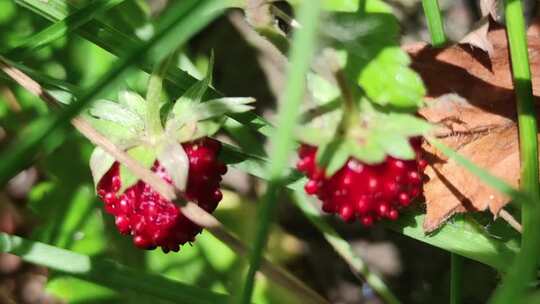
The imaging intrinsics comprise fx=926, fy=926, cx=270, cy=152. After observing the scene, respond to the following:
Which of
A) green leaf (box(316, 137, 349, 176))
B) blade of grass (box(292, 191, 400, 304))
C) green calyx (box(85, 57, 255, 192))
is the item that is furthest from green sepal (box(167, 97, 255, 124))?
blade of grass (box(292, 191, 400, 304))

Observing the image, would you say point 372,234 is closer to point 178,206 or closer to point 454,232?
point 454,232

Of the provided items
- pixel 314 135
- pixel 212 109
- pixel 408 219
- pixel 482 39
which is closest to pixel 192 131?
pixel 212 109

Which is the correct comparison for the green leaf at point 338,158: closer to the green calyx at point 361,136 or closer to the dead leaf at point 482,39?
the green calyx at point 361,136

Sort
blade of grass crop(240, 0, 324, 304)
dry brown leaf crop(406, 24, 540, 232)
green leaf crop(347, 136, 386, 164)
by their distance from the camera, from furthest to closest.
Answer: dry brown leaf crop(406, 24, 540, 232)
green leaf crop(347, 136, 386, 164)
blade of grass crop(240, 0, 324, 304)

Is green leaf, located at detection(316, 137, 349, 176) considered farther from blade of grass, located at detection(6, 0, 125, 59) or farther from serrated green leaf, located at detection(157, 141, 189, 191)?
blade of grass, located at detection(6, 0, 125, 59)

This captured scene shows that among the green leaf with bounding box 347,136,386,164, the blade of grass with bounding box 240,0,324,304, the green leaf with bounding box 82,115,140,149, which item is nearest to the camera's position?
the blade of grass with bounding box 240,0,324,304

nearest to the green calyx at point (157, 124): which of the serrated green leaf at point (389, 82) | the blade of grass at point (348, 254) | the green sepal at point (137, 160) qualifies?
the green sepal at point (137, 160)
